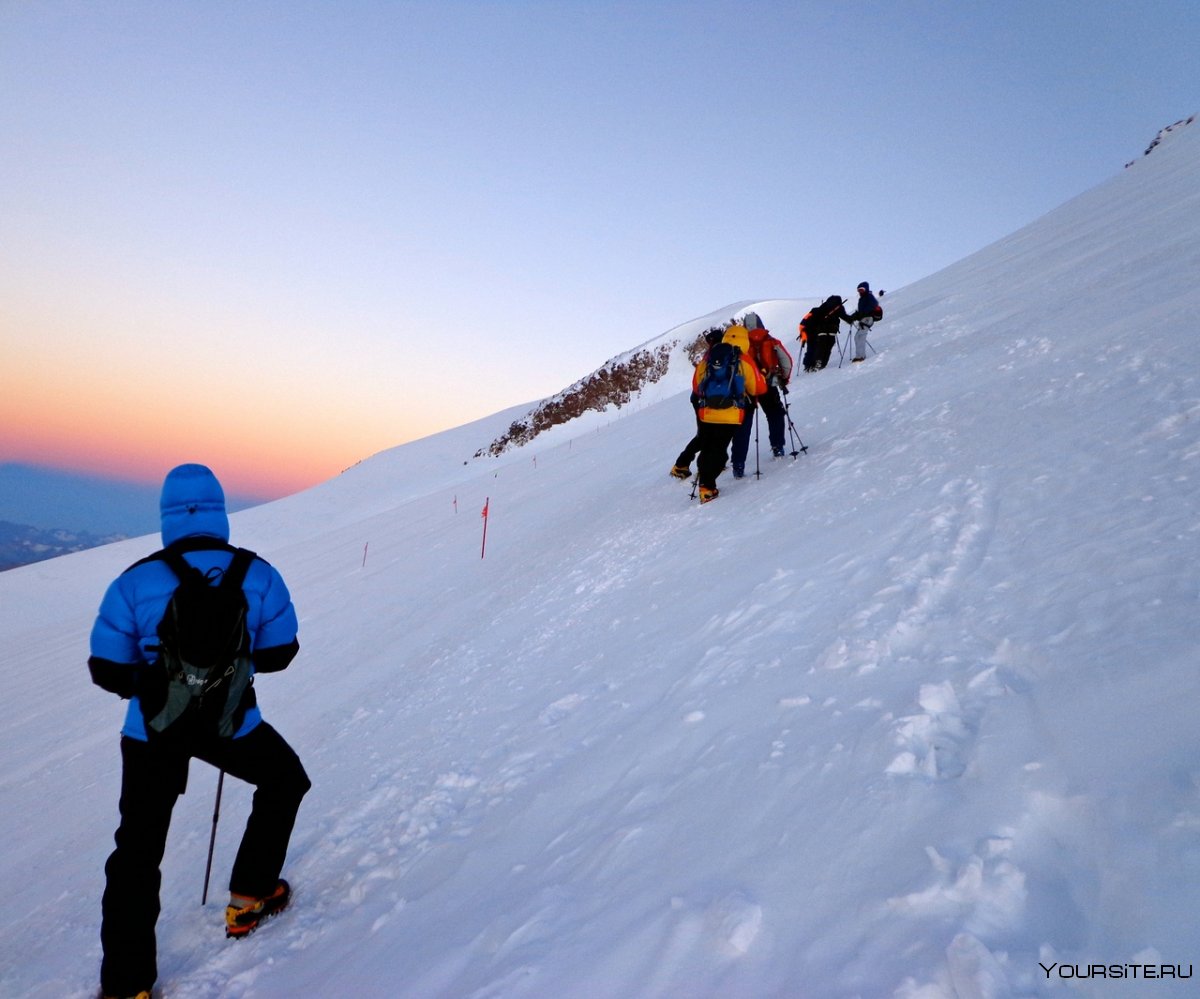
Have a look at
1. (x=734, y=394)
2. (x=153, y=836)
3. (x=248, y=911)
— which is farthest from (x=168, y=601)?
(x=734, y=394)

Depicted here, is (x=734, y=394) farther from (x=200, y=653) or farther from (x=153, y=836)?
(x=153, y=836)

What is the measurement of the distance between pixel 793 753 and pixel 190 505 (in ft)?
9.37

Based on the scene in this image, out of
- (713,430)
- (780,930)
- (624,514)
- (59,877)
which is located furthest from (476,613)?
(780,930)

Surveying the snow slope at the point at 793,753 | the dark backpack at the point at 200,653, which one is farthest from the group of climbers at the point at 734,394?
the dark backpack at the point at 200,653

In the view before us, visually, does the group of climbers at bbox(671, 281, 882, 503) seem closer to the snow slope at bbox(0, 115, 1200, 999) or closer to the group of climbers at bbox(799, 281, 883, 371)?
the snow slope at bbox(0, 115, 1200, 999)

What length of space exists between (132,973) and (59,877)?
244 centimetres

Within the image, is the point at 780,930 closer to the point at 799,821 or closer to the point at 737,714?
the point at 799,821

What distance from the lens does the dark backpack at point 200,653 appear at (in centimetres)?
257

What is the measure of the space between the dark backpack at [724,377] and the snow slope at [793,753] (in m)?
1.16

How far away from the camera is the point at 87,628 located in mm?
14961

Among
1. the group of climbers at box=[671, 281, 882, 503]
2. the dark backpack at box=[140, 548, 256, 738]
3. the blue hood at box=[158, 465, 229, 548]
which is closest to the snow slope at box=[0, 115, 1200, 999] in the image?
the group of climbers at box=[671, 281, 882, 503]

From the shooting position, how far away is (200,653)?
8.50ft

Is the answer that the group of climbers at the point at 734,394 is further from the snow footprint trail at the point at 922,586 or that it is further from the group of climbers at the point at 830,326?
the group of climbers at the point at 830,326

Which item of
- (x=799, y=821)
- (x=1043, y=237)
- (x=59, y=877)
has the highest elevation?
(x=1043, y=237)
